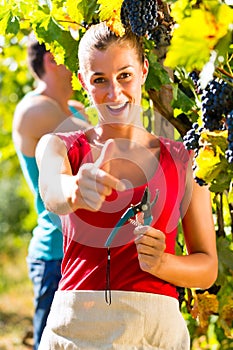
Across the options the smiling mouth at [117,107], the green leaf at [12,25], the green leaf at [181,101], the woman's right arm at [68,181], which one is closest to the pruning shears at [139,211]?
the woman's right arm at [68,181]

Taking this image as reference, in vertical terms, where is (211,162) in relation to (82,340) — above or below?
above

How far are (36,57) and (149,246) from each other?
103 inches

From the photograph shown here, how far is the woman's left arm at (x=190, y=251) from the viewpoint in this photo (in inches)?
92.1

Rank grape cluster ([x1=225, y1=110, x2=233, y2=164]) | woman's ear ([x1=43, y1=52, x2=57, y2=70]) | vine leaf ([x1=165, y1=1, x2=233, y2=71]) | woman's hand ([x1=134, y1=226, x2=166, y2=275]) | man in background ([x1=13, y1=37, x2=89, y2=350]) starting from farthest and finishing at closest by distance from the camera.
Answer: woman's ear ([x1=43, y1=52, x2=57, y2=70]) < man in background ([x1=13, y1=37, x2=89, y2=350]) < woman's hand ([x1=134, y1=226, x2=166, y2=275]) < grape cluster ([x1=225, y1=110, x2=233, y2=164]) < vine leaf ([x1=165, y1=1, x2=233, y2=71])

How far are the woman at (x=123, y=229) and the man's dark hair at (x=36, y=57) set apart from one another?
7.07 feet

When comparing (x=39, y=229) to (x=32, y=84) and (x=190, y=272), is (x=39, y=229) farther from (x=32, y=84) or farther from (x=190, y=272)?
(x=32, y=84)

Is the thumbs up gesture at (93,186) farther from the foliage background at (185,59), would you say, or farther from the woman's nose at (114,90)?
the woman's nose at (114,90)

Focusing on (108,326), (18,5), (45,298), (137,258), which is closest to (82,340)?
(108,326)

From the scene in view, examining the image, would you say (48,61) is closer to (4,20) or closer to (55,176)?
(4,20)

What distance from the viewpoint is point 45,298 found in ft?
14.2

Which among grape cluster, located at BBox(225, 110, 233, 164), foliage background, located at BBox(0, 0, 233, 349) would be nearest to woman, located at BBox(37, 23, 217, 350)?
foliage background, located at BBox(0, 0, 233, 349)

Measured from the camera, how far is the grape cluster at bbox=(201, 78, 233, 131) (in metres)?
2.03

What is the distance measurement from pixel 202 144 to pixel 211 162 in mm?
68

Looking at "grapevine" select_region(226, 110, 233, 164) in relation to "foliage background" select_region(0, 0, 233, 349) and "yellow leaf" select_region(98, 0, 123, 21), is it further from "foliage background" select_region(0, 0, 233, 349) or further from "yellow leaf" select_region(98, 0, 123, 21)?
"yellow leaf" select_region(98, 0, 123, 21)
